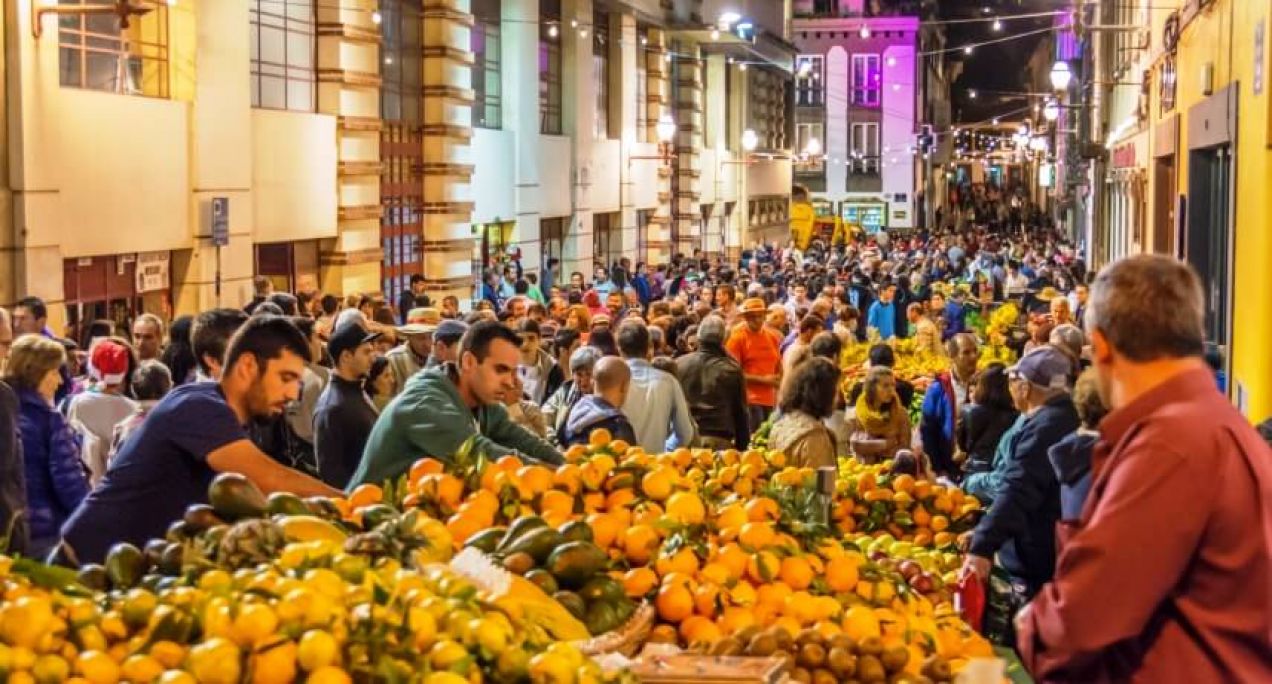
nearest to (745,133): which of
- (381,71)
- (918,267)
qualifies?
(918,267)

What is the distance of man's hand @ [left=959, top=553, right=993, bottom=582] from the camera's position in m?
8.13

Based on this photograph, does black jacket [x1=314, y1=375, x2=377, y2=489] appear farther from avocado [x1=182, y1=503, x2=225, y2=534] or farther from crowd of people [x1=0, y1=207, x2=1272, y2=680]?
avocado [x1=182, y1=503, x2=225, y2=534]

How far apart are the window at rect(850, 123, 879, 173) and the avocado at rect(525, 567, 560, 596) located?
74.2 meters

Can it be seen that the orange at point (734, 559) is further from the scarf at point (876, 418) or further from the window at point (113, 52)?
the window at point (113, 52)

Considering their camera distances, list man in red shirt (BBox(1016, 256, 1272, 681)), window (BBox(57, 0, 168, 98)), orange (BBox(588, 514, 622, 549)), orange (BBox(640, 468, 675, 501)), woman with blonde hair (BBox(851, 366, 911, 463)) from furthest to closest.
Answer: window (BBox(57, 0, 168, 98)) → woman with blonde hair (BBox(851, 366, 911, 463)) → orange (BBox(640, 468, 675, 501)) → orange (BBox(588, 514, 622, 549)) → man in red shirt (BBox(1016, 256, 1272, 681))

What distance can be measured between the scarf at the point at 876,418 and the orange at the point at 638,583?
648cm

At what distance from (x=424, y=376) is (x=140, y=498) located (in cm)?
155

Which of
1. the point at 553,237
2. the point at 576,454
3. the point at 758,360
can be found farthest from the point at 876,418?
the point at 553,237

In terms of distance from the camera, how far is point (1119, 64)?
31828 millimetres

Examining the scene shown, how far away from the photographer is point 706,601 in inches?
225

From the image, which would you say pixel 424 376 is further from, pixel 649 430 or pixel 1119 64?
pixel 1119 64

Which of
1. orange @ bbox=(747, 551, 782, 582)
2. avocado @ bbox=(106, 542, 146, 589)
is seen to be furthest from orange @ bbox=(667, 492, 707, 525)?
avocado @ bbox=(106, 542, 146, 589)

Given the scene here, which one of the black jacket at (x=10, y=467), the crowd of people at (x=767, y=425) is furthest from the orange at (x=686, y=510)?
the black jacket at (x=10, y=467)

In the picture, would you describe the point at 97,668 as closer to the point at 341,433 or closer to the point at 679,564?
the point at 679,564
